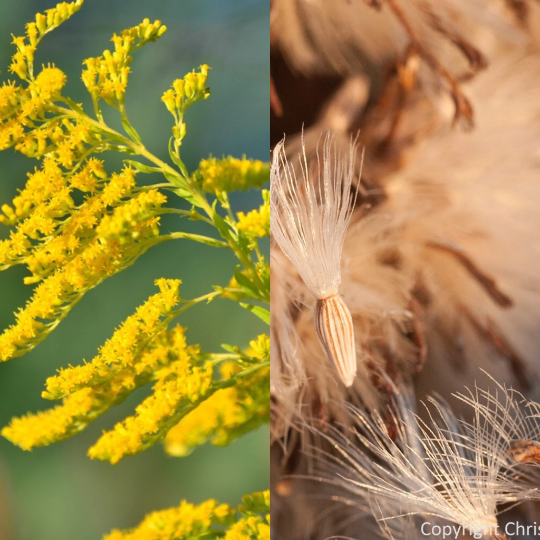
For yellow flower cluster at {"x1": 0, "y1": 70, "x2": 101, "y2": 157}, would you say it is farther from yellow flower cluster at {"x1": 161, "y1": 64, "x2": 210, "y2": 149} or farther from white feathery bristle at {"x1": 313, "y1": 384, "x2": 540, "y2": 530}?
white feathery bristle at {"x1": 313, "y1": 384, "x2": 540, "y2": 530}

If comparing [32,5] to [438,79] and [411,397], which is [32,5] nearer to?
[438,79]

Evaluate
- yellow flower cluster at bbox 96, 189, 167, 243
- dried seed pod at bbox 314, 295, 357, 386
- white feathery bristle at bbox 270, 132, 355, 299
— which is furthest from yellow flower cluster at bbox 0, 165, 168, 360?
dried seed pod at bbox 314, 295, 357, 386

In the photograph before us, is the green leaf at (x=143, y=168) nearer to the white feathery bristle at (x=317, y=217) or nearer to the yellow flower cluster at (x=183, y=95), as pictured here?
the yellow flower cluster at (x=183, y=95)

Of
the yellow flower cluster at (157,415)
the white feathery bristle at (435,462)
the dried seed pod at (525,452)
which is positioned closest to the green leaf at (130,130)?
the yellow flower cluster at (157,415)

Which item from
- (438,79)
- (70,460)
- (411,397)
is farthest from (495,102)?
(70,460)

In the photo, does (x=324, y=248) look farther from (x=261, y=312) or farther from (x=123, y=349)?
(x=123, y=349)
